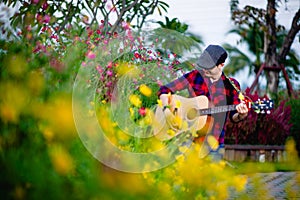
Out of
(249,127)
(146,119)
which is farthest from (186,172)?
(249,127)

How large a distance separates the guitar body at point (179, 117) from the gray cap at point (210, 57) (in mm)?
382

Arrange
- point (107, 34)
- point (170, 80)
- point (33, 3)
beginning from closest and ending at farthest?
1. point (170, 80)
2. point (33, 3)
3. point (107, 34)

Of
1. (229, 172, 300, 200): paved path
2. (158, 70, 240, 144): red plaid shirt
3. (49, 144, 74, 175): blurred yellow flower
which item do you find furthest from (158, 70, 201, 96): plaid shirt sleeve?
(49, 144, 74, 175): blurred yellow flower

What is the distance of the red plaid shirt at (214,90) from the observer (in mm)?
4305

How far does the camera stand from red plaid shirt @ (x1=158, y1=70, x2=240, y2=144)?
169 inches

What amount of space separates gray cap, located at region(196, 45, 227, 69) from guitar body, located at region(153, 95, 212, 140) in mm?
382

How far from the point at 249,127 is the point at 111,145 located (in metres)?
7.96

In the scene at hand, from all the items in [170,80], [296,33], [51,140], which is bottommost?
[51,140]

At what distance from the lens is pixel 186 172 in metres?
2.73

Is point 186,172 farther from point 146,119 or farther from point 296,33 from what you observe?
point 296,33

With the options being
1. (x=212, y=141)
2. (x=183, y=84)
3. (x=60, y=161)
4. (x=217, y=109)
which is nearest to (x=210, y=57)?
(x=183, y=84)

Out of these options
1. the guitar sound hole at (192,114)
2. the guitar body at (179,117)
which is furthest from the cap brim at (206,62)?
the guitar sound hole at (192,114)

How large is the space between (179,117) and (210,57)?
3.97ft

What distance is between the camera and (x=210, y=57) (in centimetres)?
458
